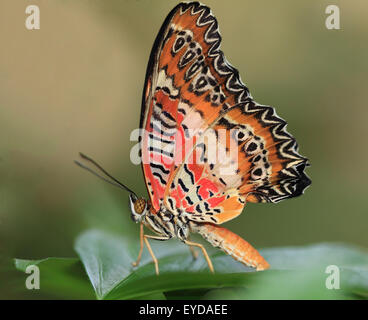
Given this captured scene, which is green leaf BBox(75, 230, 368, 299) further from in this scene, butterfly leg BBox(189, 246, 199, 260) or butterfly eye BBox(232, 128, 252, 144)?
butterfly eye BBox(232, 128, 252, 144)

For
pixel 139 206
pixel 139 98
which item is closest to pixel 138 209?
pixel 139 206

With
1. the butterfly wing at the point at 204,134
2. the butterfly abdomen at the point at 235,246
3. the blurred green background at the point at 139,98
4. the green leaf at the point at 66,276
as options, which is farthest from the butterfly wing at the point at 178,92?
the blurred green background at the point at 139,98

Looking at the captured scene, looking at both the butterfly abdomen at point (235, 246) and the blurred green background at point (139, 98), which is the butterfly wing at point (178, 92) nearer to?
the butterfly abdomen at point (235, 246)

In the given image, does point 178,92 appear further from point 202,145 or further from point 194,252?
point 194,252

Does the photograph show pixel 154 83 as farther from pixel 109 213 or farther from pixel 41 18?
pixel 41 18

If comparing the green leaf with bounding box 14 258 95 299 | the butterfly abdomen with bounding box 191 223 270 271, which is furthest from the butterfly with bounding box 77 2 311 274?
the green leaf with bounding box 14 258 95 299
